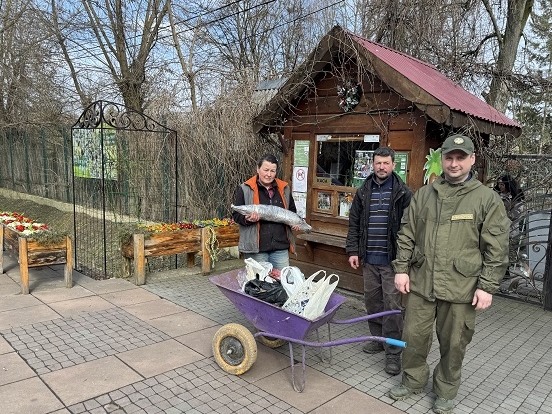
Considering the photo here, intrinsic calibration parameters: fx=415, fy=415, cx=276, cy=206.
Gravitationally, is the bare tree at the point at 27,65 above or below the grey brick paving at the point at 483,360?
above

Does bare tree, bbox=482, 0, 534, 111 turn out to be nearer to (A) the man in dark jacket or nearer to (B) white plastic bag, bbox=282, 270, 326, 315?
(A) the man in dark jacket

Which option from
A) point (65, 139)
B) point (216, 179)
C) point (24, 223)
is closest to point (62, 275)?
point (24, 223)

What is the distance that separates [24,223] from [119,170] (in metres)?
3.74

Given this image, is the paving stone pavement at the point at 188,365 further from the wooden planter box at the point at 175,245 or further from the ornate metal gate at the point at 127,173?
the ornate metal gate at the point at 127,173

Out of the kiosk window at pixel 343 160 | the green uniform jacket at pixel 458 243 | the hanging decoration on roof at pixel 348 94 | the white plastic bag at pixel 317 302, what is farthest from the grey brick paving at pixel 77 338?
the hanging decoration on roof at pixel 348 94

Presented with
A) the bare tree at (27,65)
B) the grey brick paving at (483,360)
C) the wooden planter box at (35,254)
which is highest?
the bare tree at (27,65)

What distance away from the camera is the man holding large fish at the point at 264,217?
4164 mm

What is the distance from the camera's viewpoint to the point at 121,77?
599 inches

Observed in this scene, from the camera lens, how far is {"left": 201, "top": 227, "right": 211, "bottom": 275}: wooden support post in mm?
6512

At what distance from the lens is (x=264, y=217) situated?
13.6 feet

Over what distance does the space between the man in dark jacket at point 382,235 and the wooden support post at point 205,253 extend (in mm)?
3135

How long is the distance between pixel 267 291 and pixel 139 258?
120 inches

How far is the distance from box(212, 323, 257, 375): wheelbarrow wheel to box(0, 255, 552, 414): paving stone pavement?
10cm

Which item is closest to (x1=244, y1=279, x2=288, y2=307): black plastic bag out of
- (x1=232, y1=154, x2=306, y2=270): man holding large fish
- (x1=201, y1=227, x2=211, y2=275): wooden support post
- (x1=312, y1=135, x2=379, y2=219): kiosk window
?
(x1=232, y1=154, x2=306, y2=270): man holding large fish
